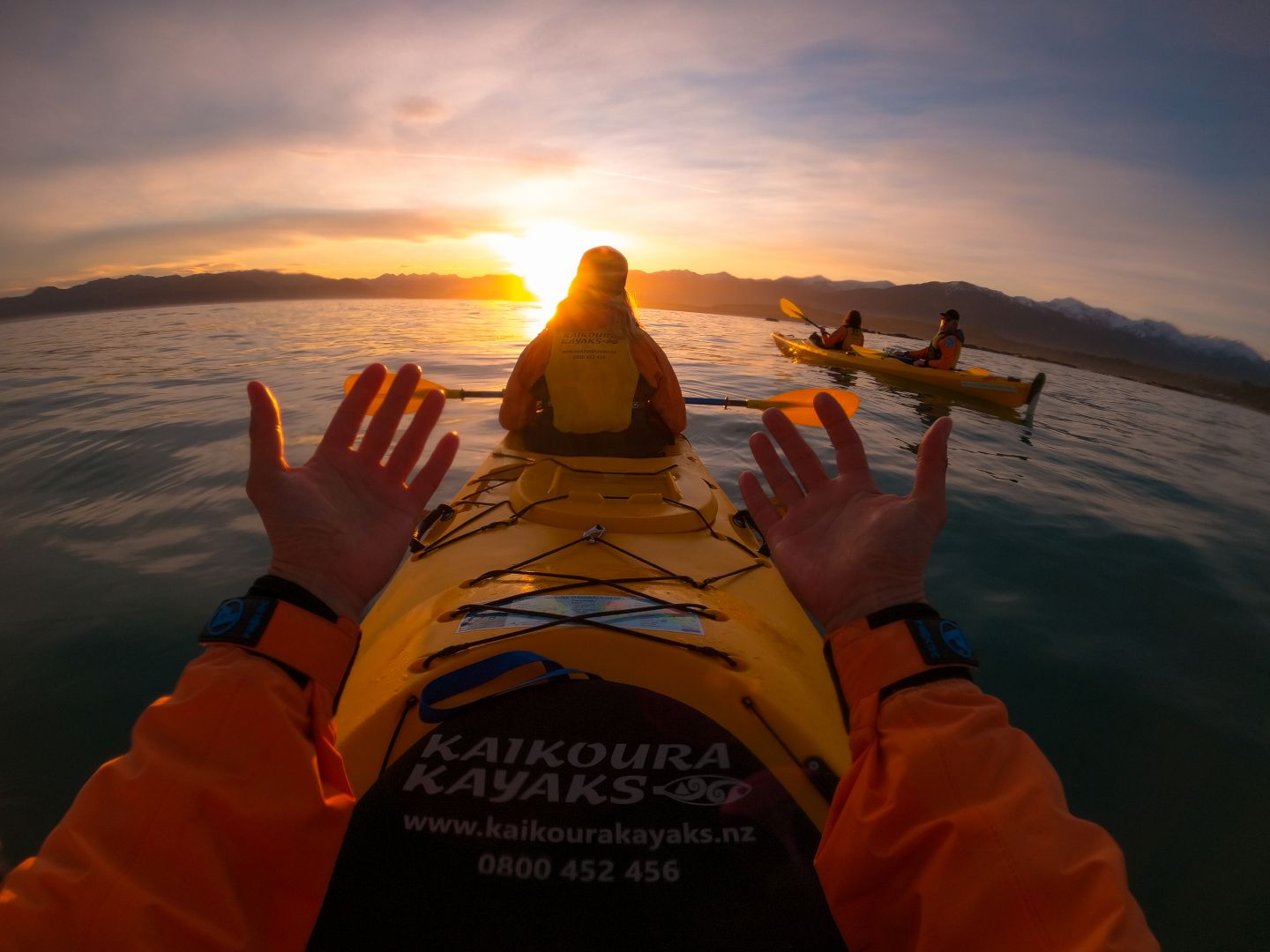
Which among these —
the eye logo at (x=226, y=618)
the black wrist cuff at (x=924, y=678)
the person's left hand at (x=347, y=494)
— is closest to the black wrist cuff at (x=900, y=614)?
the black wrist cuff at (x=924, y=678)

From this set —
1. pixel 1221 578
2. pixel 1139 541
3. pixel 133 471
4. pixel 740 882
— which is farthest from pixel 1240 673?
pixel 133 471

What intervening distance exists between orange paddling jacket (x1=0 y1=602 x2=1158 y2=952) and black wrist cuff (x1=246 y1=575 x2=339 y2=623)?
0.02m

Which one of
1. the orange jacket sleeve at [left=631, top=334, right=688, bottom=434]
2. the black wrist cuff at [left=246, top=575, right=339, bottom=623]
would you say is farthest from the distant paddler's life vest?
the black wrist cuff at [left=246, top=575, right=339, bottom=623]

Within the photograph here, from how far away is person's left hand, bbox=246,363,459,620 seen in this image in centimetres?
137

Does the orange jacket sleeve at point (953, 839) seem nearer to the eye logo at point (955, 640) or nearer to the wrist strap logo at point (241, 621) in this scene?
the eye logo at point (955, 640)

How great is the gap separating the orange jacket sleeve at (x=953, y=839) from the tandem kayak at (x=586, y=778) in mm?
171

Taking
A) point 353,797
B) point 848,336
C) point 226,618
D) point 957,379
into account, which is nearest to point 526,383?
point 226,618

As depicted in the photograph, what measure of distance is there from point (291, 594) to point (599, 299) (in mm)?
3465

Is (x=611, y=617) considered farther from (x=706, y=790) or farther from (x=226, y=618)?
(x=226, y=618)

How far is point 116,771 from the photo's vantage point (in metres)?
1.00

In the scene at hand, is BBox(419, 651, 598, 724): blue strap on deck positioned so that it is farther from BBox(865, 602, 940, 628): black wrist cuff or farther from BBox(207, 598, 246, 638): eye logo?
BBox(865, 602, 940, 628): black wrist cuff

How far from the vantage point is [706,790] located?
1370 mm

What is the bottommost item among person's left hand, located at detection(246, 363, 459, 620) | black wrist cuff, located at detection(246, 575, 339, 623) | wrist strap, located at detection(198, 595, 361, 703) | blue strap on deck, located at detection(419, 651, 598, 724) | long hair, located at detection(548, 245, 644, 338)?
blue strap on deck, located at detection(419, 651, 598, 724)

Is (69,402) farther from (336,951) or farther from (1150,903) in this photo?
(1150,903)
